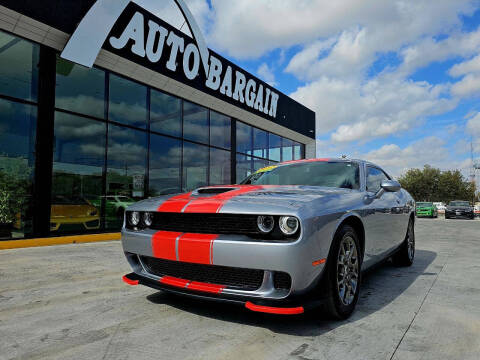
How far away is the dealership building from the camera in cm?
737

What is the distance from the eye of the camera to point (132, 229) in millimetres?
3021

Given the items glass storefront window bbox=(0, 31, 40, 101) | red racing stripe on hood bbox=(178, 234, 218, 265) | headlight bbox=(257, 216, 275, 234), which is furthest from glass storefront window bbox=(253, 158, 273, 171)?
headlight bbox=(257, 216, 275, 234)

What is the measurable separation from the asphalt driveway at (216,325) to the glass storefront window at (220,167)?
9.18m

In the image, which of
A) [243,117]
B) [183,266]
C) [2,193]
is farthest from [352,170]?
[243,117]

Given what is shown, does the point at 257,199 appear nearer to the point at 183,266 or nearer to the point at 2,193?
the point at 183,266

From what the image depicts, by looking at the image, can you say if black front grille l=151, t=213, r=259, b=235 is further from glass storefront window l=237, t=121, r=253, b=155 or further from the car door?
glass storefront window l=237, t=121, r=253, b=155

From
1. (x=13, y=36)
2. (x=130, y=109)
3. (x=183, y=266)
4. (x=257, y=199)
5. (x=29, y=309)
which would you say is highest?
(x=13, y=36)

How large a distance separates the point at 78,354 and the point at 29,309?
1.20m

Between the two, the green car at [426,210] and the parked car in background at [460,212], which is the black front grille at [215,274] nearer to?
the parked car in background at [460,212]

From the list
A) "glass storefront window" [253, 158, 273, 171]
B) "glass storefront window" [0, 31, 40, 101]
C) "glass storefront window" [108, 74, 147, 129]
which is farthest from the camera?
"glass storefront window" [253, 158, 273, 171]

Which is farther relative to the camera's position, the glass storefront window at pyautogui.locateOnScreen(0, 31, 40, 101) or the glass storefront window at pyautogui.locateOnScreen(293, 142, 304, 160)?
the glass storefront window at pyautogui.locateOnScreen(293, 142, 304, 160)

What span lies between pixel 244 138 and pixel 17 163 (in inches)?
364

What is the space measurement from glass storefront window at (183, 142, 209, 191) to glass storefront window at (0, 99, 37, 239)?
4.86 m

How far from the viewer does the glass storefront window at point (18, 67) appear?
7.32 metres
